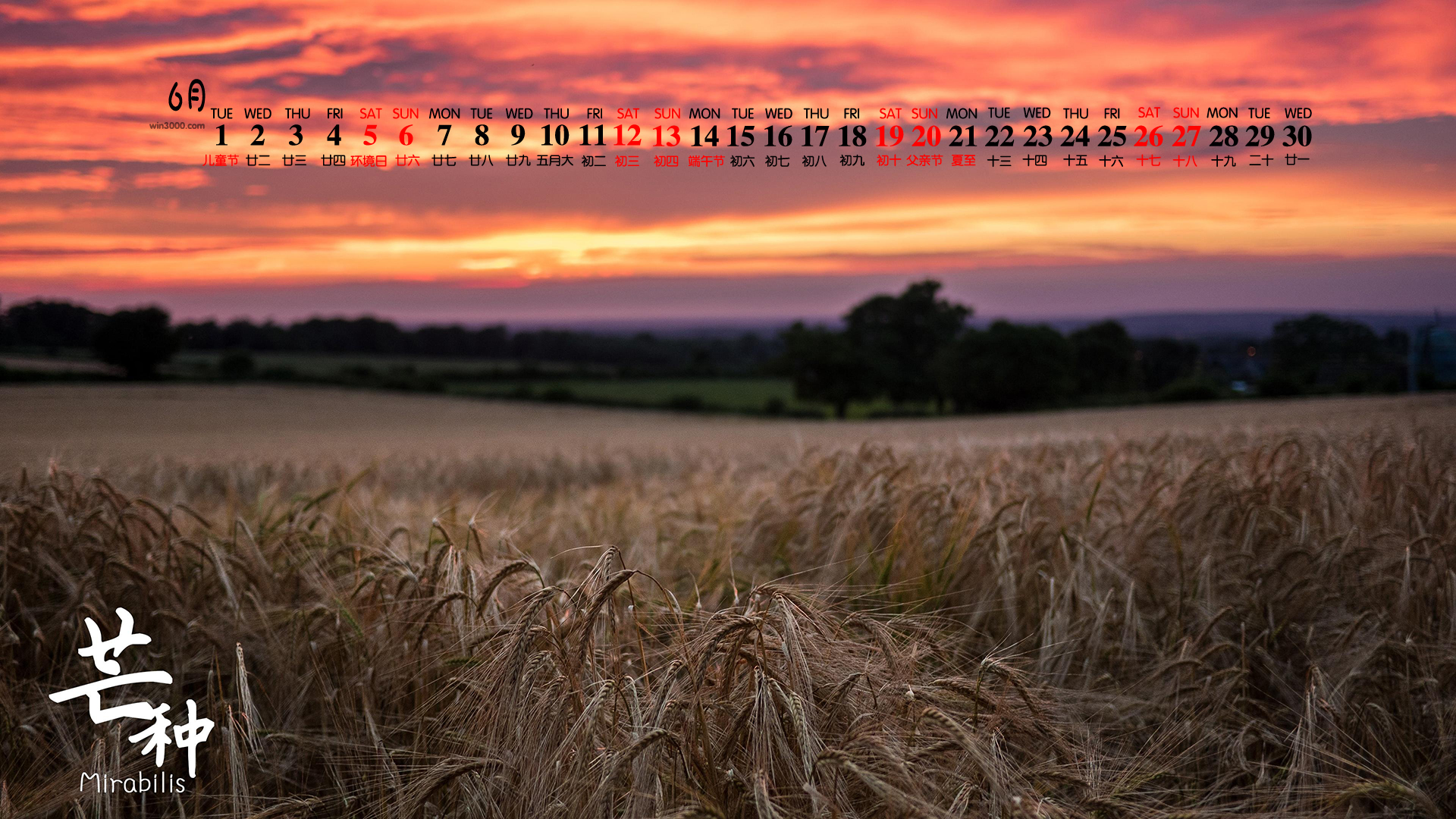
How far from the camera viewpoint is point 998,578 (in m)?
3.60

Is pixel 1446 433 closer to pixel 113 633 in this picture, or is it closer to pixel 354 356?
pixel 113 633

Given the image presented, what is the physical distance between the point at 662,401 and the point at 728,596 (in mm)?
36391

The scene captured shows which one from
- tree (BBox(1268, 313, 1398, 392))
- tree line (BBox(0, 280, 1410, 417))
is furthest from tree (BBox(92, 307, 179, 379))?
tree (BBox(1268, 313, 1398, 392))

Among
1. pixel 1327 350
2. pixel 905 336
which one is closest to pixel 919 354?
Result: pixel 905 336

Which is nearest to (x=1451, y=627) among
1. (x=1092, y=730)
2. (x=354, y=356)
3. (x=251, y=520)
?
(x=1092, y=730)

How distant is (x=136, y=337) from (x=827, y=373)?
1462 inches

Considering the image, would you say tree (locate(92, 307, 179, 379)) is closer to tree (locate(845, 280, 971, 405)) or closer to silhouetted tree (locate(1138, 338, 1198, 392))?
tree (locate(845, 280, 971, 405))

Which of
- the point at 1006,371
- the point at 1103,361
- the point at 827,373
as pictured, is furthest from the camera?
the point at 1103,361

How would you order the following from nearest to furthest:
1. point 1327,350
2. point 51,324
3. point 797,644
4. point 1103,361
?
point 797,644, point 51,324, point 1327,350, point 1103,361

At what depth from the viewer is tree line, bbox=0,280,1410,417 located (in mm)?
23938

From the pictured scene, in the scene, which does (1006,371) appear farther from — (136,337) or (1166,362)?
(136,337)

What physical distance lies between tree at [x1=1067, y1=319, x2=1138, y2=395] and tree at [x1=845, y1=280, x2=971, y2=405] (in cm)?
821

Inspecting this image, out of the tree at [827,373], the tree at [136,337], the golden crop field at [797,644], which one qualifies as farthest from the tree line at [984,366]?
the tree at [136,337]

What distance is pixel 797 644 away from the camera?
1.85 meters
